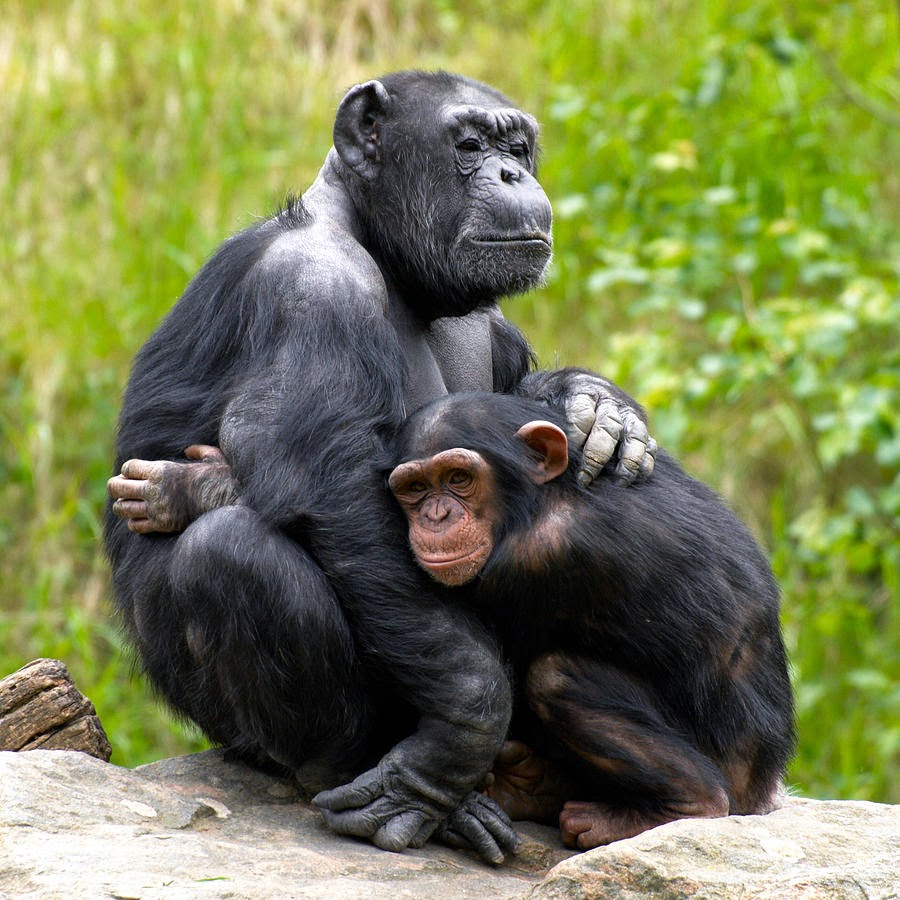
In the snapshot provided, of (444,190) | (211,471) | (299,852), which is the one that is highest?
(444,190)

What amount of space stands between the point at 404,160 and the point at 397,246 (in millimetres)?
299

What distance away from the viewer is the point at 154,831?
3773 millimetres

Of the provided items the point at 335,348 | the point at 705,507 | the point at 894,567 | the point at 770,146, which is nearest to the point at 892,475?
the point at 894,567

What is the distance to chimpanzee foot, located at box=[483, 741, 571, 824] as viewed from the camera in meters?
4.19

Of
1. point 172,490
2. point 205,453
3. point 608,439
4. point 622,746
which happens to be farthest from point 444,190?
point 622,746

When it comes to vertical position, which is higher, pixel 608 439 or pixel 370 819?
pixel 608 439

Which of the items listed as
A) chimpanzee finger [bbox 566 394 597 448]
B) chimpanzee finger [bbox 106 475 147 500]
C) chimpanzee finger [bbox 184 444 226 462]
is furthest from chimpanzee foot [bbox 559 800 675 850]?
chimpanzee finger [bbox 106 475 147 500]

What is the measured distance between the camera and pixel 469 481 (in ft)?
13.1

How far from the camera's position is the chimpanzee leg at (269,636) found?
3.85m

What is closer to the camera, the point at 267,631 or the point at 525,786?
the point at 267,631

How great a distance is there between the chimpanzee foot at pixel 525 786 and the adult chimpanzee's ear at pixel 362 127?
1.99m

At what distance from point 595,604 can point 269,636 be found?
910 mm

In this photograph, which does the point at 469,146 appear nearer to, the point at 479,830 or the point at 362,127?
the point at 362,127

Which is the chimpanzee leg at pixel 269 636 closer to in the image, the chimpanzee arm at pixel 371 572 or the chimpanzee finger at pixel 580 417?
the chimpanzee arm at pixel 371 572
